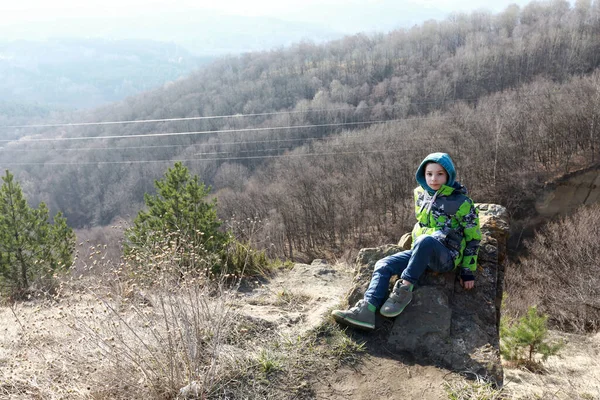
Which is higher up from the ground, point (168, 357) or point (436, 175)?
point (436, 175)

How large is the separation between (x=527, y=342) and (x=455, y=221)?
3.15m

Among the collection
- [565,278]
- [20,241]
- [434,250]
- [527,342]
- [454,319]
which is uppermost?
[434,250]

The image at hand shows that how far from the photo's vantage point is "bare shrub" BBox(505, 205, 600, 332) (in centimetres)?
1591

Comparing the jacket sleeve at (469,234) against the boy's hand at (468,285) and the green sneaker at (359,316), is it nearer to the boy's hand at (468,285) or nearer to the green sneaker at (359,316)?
the boy's hand at (468,285)

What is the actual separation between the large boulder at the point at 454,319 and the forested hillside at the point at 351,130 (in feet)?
64.4

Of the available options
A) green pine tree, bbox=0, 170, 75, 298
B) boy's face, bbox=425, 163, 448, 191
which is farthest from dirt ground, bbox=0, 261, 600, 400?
green pine tree, bbox=0, 170, 75, 298

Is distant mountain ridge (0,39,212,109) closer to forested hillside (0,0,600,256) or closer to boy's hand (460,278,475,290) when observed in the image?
forested hillside (0,0,600,256)

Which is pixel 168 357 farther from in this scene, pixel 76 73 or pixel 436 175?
pixel 76 73

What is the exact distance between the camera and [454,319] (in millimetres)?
3996

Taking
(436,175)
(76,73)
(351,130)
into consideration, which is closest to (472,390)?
(436,175)

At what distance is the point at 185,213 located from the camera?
420 inches

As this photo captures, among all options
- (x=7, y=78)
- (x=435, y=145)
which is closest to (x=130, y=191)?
(x=435, y=145)

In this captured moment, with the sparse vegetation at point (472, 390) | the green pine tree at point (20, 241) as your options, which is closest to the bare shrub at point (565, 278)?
the sparse vegetation at point (472, 390)

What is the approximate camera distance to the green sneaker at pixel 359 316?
389 cm
